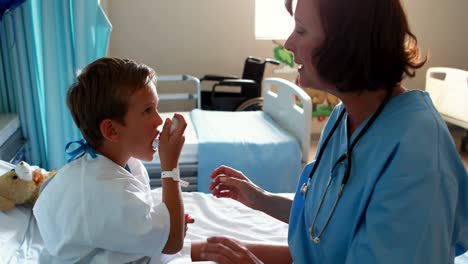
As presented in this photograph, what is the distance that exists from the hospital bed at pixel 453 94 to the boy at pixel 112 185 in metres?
3.27

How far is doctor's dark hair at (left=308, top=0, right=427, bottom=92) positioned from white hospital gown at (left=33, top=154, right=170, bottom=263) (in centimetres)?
51

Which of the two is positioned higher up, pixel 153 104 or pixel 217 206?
pixel 153 104

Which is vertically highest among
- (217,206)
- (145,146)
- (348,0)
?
(348,0)

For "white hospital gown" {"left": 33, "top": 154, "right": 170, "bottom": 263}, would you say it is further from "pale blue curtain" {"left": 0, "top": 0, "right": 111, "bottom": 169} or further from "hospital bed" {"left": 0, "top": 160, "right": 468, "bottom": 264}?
"pale blue curtain" {"left": 0, "top": 0, "right": 111, "bottom": 169}

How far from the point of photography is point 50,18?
2074 millimetres

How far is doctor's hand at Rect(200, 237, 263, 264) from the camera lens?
1.09 meters

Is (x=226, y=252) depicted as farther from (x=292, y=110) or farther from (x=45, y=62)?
(x=292, y=110)

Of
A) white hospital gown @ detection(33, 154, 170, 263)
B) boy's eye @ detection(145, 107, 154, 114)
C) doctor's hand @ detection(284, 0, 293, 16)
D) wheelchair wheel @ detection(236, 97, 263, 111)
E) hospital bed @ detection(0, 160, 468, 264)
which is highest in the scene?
doctor's hand @ detection(284, 0, 293, 16)

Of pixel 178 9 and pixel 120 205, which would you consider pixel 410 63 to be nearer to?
pixel 120 205

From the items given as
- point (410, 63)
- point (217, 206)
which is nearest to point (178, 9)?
point (217, 206)

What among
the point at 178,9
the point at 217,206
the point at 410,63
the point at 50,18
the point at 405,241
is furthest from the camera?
the point at 178,9

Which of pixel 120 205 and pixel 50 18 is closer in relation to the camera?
pixel 120 205

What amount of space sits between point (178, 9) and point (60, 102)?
2.19 m

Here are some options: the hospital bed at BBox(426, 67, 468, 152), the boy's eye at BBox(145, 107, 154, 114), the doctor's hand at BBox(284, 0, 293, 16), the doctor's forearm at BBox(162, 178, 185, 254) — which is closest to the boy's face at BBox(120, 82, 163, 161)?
the boy's eye at BBox(145, 107, 154, 114)
